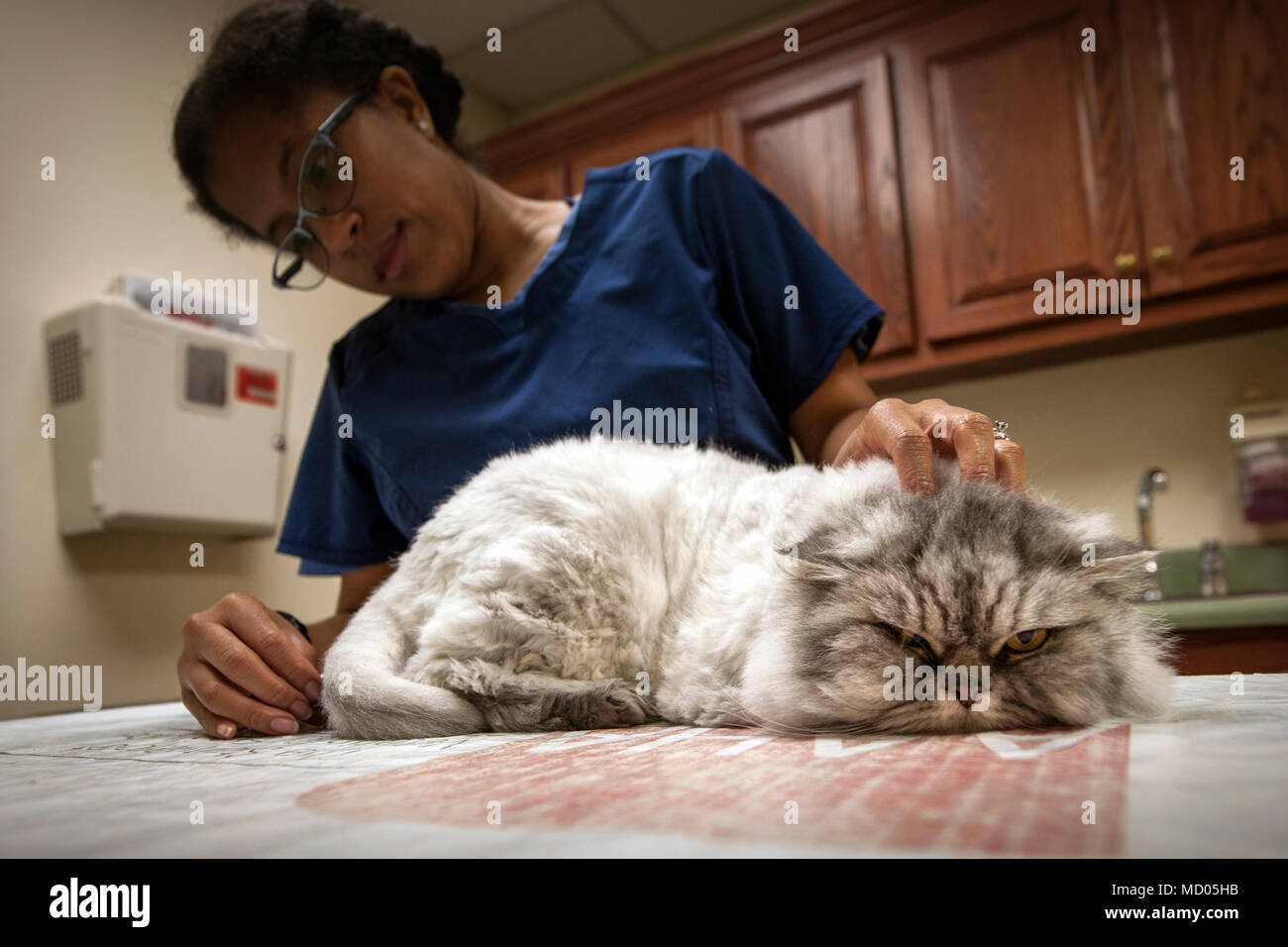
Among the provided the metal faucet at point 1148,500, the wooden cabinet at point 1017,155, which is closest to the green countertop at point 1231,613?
the metal faucet at point 1148,500

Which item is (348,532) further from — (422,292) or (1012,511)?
(1012,511)

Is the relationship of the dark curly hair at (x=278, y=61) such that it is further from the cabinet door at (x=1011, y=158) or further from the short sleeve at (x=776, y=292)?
the cabinet door at (x=1011, y=158)

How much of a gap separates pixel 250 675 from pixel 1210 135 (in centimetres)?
313

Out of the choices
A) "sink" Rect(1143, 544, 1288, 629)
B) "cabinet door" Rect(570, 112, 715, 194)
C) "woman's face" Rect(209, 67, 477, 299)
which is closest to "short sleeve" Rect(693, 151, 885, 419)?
"woman's face" Rect(209, 67, 477, 299)

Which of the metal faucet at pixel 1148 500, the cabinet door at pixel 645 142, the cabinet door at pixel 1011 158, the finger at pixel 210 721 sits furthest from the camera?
the cabinet door at pixel 645 142

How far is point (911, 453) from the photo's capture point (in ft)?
3.12

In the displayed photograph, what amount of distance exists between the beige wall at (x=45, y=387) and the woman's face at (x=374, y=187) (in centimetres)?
118

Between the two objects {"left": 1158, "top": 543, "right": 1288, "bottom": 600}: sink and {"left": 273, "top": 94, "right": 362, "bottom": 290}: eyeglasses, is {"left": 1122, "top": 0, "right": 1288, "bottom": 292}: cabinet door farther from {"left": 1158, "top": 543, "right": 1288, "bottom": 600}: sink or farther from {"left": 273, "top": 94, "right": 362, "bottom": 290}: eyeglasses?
{"left": 273, "top": 94, "right": 362, "bottom": 290}: eyeglasses

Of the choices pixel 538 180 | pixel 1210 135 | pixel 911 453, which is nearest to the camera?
pixel 911 453

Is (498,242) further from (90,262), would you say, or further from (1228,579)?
(1228,579)

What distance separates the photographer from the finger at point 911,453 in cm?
95

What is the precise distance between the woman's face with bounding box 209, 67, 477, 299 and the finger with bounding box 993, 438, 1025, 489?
1.22m

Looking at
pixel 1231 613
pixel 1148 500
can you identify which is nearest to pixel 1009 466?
pixel 1231 613
